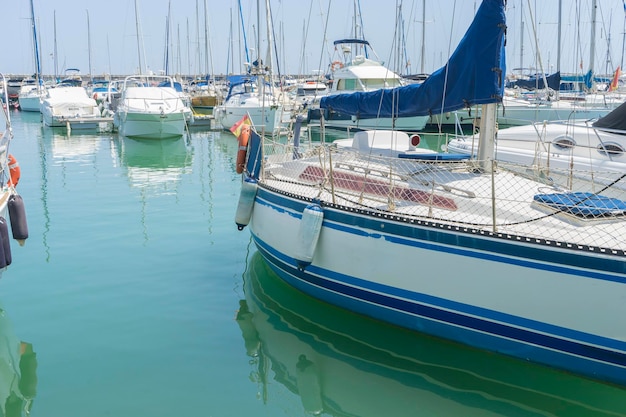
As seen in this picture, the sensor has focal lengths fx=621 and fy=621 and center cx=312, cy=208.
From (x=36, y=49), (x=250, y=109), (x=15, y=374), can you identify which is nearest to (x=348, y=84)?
(x=250, y=109)

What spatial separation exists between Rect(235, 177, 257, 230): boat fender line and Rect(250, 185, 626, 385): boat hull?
210cm

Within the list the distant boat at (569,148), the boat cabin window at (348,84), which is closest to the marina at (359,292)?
the distant boat at (569,148)

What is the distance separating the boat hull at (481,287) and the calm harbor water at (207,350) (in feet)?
1.24

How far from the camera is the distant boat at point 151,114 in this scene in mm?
30547

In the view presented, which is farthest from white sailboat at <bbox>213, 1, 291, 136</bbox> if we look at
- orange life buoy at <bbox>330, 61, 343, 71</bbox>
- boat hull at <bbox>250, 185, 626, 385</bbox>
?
boat hull at <bbox>250, 185, 626, 385</bbox>

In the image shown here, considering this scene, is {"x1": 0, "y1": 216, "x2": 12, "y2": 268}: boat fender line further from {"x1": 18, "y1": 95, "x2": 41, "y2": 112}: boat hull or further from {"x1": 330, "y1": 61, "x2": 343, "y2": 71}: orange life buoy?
{"x1": 18, "y1": 95, "x2": 41, "y2": 112}: boat hull

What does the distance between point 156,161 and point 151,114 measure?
24.5 feet

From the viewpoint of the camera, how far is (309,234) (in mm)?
7930

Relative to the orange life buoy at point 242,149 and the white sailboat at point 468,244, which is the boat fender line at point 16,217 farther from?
the orange life buoy at point 242,149

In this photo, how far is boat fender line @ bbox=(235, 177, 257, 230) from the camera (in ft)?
32.3

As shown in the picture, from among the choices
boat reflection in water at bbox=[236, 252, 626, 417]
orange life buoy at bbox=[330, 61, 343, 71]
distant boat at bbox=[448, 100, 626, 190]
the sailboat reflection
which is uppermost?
orange life buoy at bbox=[330, 61, 343, 71]

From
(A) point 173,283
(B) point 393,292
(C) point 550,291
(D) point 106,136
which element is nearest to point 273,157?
(A) point 173,283

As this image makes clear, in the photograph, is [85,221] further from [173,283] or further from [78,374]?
[78,374]

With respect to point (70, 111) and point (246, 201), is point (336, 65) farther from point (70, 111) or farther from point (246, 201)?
point (246, 201)
